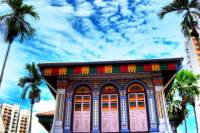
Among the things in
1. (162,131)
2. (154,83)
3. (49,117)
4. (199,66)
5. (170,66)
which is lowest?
(162,131)

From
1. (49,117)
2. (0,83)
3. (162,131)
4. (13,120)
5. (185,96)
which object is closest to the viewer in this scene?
(162,131)

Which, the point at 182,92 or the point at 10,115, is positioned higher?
the point at 10,115

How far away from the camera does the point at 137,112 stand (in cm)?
1609

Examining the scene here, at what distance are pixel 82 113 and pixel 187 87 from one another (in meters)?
14.0

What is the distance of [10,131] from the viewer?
11625 cm

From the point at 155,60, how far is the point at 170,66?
107cm

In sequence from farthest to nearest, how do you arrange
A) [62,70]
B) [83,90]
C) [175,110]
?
[175,110], [83,90], [62,70]

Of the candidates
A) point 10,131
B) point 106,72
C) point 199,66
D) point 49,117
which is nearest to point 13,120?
point 10,131

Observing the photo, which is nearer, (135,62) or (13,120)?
(135,62)

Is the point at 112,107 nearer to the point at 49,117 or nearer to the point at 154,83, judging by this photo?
the point at 154,83

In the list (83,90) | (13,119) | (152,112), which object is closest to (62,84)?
(83,90)

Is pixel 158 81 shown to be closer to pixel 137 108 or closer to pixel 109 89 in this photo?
pixel 137 108

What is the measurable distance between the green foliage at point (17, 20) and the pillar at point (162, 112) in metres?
10.0

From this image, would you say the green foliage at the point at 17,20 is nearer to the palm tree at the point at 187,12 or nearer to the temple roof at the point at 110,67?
the temple roof at the point at 110,67
